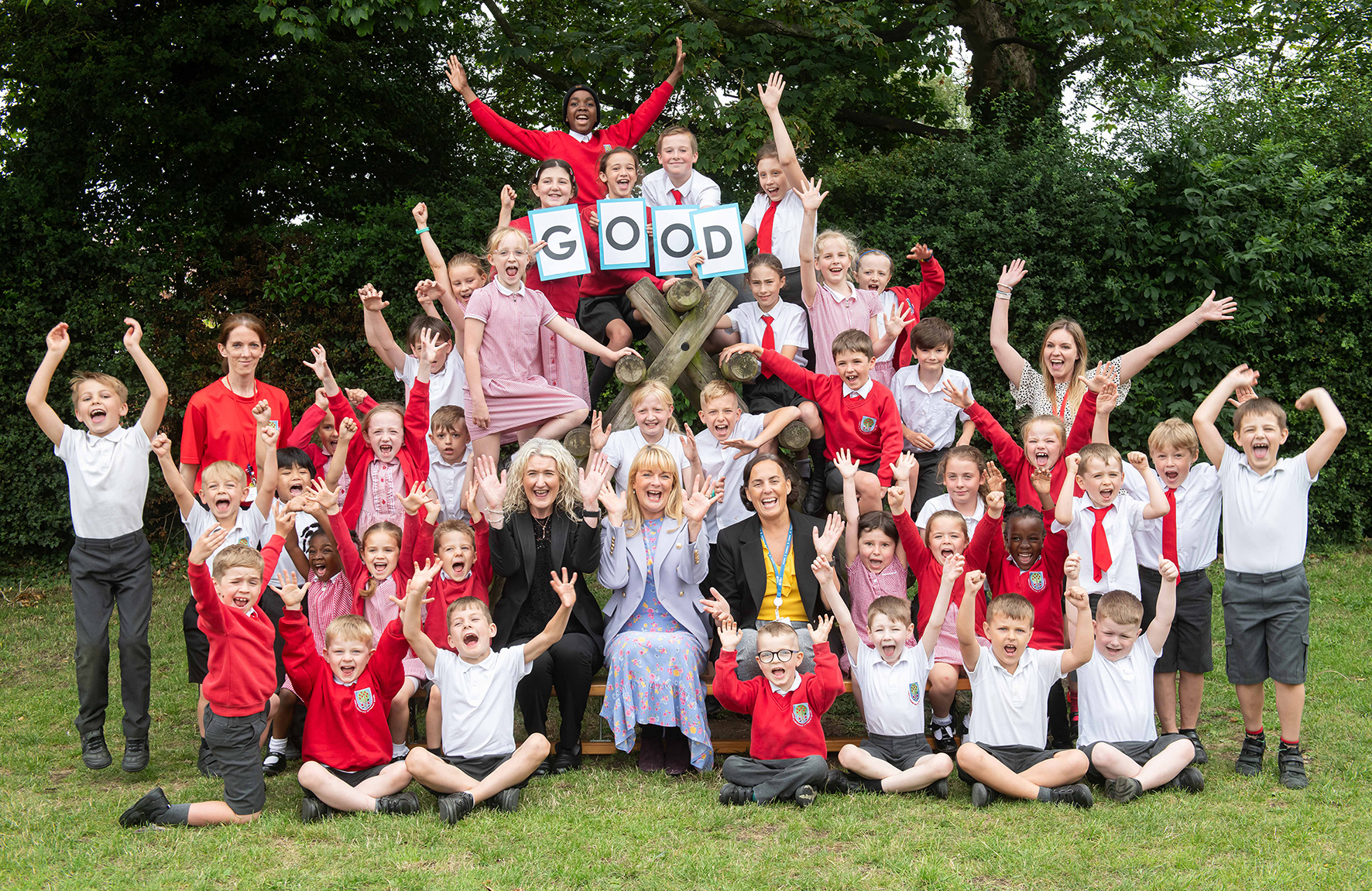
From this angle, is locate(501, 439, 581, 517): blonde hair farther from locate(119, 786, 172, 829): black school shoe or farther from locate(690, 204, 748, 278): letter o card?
locate(119, 786, 172, 829): black school shoe

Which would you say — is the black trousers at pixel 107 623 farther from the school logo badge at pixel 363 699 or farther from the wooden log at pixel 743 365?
the wooden log at pixel 743 365

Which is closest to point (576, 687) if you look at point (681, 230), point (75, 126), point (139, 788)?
point (139, 788)

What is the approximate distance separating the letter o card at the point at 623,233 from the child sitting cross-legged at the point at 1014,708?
282 cm

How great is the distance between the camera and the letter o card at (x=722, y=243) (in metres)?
6.70

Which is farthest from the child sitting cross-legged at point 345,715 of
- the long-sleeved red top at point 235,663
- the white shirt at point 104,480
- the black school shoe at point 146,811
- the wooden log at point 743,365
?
the wooden log at point 743,365

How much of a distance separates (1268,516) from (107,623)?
5.83m

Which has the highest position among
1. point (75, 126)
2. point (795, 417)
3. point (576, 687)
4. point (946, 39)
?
point (946, 39)

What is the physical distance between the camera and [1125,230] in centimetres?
1011

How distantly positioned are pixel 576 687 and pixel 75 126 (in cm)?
840

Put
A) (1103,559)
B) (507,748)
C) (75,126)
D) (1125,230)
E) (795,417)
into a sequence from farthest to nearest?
(75,126) → (1125,230) → (795,417) → (1103,559) → (507,748)

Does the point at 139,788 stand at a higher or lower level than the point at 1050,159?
lower

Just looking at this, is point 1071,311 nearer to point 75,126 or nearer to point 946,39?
point 946,39

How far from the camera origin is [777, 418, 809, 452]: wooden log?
20.8 feet

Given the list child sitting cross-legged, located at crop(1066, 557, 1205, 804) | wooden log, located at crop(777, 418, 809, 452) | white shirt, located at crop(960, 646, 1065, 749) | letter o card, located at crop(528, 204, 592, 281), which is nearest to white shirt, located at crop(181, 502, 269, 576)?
letter o card, located at crop(528, 204, 592, 281)
